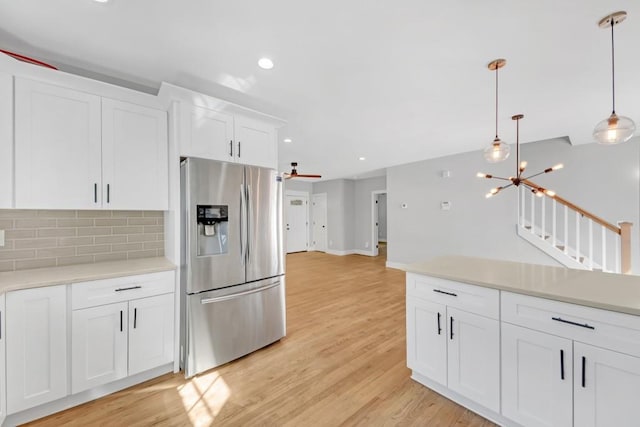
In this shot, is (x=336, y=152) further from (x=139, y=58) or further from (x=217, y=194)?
(x=139, y=58)

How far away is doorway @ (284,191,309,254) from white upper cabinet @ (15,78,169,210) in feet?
20.4

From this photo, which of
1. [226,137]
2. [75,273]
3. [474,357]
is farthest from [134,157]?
[474,357]

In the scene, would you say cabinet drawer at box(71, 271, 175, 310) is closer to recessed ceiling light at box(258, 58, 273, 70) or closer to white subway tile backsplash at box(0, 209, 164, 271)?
white subway tile backsplash at box(0, 209, 164, 271)

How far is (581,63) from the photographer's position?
6.59 feet

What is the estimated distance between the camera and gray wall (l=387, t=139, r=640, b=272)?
3.88 meters

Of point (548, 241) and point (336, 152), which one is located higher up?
point (336, 152)

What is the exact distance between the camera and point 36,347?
5.45 ft

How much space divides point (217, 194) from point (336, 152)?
2.98 m

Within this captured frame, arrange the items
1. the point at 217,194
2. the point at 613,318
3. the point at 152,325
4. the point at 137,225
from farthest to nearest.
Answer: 1. the point at 137,225
2. the point at 217,194
3. the point at 152,325
4. the point at 613,318

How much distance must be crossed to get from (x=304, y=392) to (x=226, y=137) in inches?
89.0

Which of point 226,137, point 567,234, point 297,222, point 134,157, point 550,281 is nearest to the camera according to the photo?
point 550,281

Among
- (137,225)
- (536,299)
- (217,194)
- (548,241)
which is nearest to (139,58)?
(217,194)

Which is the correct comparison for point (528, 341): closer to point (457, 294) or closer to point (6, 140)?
point (457, 294)

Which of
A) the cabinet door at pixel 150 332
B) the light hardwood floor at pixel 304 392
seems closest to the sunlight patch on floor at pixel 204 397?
the light hardwood floor at pixel 304 392
